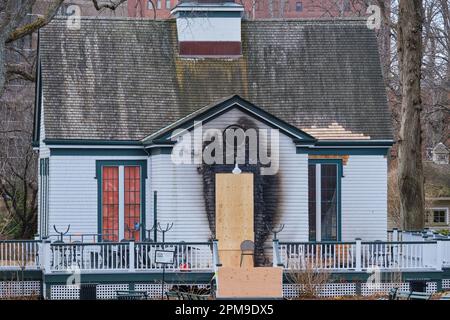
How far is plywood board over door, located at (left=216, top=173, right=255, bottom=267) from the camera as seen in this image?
3077cm

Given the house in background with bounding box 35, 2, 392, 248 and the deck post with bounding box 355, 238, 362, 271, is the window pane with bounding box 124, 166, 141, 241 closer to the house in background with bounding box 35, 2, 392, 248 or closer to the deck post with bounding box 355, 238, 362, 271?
the house in background with bounding box 35, 2, 392, 248

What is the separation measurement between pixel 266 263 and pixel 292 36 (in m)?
8.52

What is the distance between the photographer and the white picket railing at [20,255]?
29.8 m

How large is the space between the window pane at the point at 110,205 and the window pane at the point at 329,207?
19.7 feet

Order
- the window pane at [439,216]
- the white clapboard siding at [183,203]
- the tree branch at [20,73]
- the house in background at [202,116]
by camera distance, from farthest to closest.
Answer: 1. the window pane at [439,216]
2. the tree branch at [20,73]
3. the house in background at [202,116]
4. the white clapboard siding at [183,203]

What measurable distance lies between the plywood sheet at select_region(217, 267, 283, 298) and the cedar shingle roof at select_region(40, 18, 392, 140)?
287 inches

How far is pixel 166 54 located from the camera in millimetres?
35094

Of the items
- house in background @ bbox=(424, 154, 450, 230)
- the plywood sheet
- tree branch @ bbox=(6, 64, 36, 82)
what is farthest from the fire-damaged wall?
house in background @ bbox=(424, 154, 450, 230)

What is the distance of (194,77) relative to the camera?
3462 centimetres

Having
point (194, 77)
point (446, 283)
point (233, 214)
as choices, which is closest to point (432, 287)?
point (446, 283)

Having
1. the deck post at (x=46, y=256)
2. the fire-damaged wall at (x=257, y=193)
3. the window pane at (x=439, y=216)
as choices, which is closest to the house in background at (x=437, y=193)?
the window pane at (x=439, y=216)

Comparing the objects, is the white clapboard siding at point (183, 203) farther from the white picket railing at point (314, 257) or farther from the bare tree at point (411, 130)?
the bare tree at point (411, 130)

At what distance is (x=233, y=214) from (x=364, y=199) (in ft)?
15.0

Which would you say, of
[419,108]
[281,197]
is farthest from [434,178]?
[281,197]
